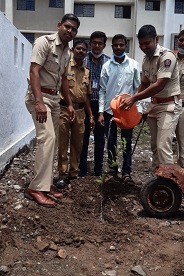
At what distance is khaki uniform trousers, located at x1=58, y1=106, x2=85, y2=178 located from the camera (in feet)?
15.7

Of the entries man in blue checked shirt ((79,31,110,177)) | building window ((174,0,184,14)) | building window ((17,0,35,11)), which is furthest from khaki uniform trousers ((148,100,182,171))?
building window ((17,0,35,11))

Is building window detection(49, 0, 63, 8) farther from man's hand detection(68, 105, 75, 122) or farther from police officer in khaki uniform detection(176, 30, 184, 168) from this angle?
man's hand detection(68, 105, 75, 122)

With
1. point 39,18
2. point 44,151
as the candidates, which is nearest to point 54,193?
point 44,151

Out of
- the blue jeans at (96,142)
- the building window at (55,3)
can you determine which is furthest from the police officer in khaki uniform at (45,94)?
the building window at (55,3)

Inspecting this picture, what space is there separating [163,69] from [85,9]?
2261 centimetres

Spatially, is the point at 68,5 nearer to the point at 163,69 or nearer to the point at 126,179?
the point at 126,179

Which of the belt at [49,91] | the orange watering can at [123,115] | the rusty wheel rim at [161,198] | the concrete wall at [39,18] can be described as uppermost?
the concrete wall at [39,18]

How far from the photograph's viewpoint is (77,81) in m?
4.87

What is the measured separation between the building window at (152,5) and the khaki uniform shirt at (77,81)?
21666 millimetres

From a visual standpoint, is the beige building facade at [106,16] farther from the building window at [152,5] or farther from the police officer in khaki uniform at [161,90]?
the police officer in khaki uniform at [161,90]

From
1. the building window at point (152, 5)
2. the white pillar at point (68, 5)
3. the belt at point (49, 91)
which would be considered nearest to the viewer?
the belt at point (49, 91)

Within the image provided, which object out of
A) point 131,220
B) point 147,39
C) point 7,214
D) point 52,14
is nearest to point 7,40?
point 147,39

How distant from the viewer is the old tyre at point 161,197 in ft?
12.9

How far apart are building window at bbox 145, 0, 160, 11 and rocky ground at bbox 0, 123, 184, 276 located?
2233cm
